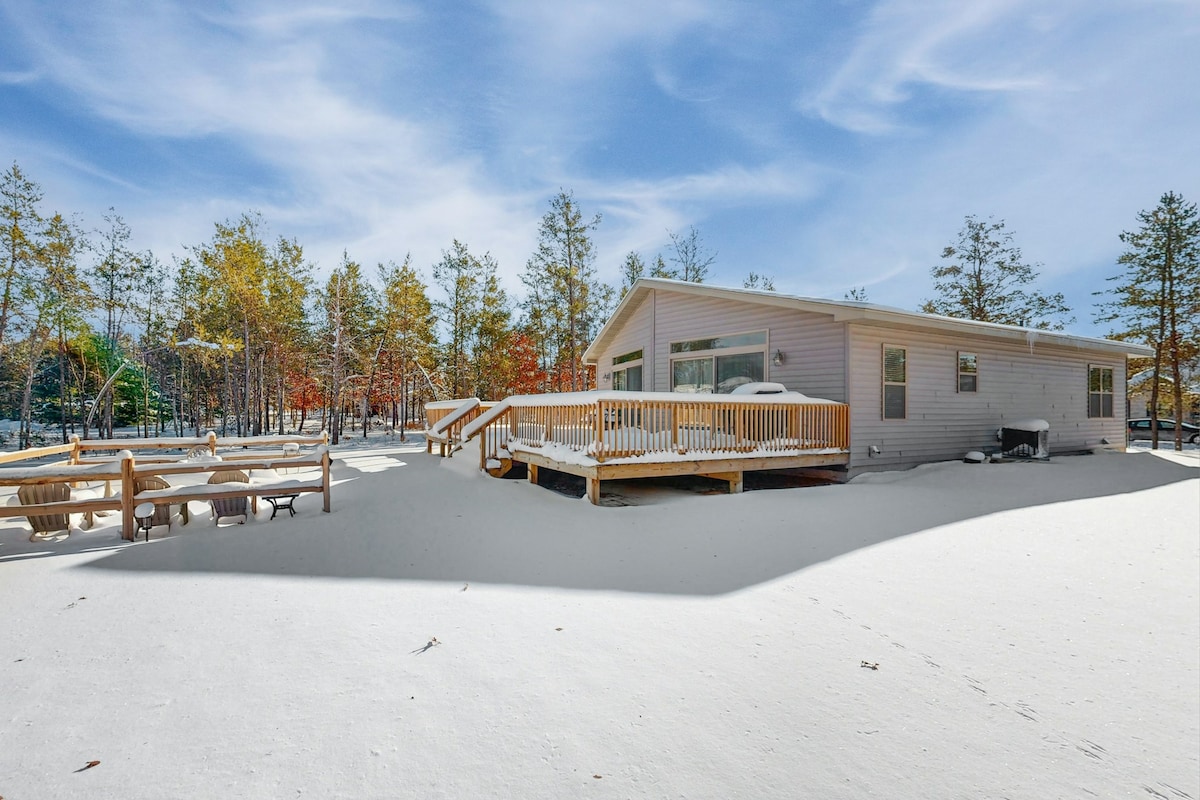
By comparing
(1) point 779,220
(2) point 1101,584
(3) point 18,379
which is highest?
(1) point 779,220

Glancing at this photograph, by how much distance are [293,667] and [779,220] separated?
20030mm

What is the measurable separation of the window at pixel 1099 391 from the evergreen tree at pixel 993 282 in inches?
343

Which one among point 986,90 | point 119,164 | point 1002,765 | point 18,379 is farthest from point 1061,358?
point 18,379

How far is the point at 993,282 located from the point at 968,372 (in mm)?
15158

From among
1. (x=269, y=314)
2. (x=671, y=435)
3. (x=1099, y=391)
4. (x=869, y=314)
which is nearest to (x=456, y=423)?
(x=671, y=435)

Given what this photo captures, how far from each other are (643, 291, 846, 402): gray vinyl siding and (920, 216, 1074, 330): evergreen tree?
673 inches

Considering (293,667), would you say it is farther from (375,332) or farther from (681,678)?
(375,332)

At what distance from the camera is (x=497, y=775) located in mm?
1765

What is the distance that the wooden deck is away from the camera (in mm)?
6613

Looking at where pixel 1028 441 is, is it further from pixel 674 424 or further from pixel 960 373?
pixel 674 424

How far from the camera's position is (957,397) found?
10.3 m

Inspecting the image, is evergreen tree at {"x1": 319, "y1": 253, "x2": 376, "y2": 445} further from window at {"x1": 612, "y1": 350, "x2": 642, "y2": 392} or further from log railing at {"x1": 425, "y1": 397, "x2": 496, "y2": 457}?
window at {"x1": 612, "y1": 350, "x2": 642, "y2": 392}

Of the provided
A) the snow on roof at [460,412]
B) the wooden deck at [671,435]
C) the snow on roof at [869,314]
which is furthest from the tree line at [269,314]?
the wooden deck at [671,435]

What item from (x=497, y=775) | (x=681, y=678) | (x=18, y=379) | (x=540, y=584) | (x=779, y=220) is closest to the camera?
(x=497, y=775)
